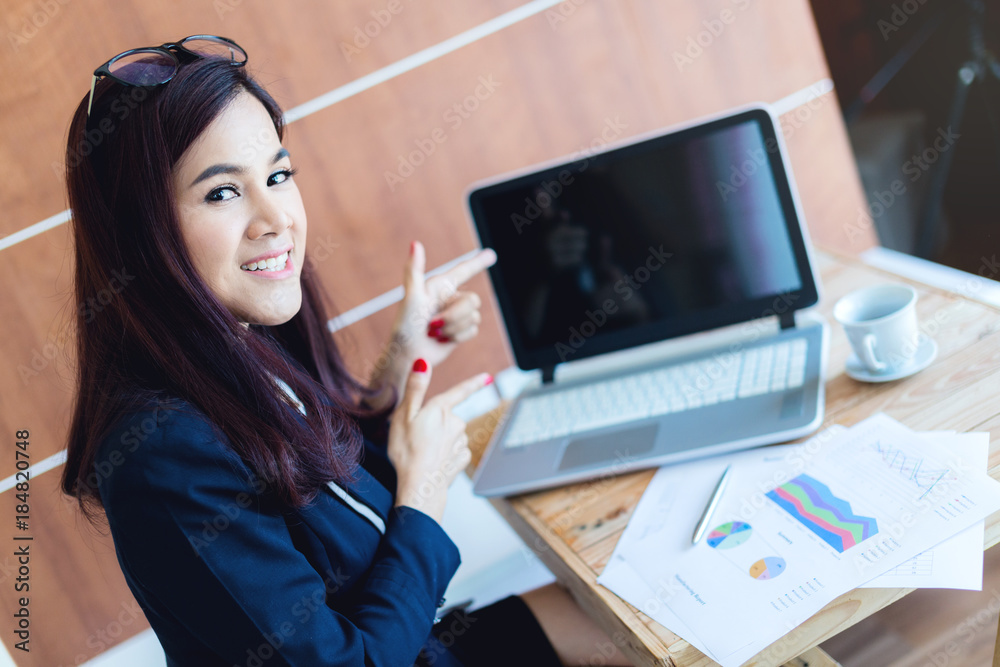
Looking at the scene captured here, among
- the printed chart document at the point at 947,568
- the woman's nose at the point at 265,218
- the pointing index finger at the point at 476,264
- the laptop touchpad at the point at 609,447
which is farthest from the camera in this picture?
the pointing index finger at the point at 476,264

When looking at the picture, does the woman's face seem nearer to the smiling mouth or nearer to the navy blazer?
the smiling mouth

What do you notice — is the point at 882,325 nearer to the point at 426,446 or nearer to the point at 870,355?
the point at 870,355

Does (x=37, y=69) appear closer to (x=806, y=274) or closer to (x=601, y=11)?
(x=601, y=11)

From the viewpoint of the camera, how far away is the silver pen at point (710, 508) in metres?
0.85

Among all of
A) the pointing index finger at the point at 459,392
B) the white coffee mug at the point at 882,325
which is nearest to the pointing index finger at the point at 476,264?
the pointing index finger at the point at 459,392

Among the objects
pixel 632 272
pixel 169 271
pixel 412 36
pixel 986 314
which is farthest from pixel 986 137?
pixel 169 271

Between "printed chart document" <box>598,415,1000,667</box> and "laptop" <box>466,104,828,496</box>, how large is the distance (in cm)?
10

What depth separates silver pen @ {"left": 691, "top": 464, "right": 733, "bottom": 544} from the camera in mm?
846

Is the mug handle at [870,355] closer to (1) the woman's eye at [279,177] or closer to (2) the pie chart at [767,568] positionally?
(2) the pie chart at [767,568]

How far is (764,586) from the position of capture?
75 cm

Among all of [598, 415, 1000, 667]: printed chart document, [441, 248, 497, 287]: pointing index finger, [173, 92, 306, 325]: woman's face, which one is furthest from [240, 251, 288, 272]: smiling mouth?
[598, 415, 1000, 667]: printed chart document

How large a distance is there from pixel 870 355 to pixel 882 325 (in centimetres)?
4

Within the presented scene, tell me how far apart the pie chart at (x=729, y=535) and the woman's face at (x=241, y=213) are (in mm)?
580

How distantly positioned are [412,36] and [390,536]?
0.96m
